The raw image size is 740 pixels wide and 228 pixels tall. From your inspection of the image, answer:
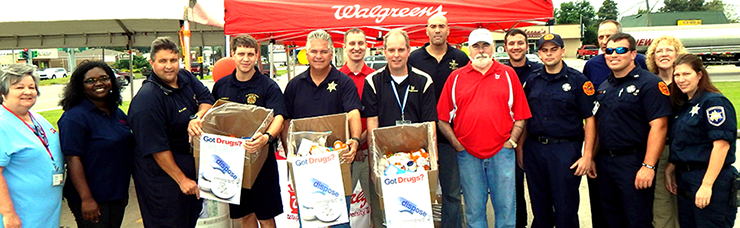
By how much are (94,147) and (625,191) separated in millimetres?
3759

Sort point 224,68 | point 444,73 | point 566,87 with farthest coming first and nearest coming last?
point 224,68 < point 444,73 < point 566,87

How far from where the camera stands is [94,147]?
9.78 feet

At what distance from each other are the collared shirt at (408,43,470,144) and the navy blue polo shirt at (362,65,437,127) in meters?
0.72

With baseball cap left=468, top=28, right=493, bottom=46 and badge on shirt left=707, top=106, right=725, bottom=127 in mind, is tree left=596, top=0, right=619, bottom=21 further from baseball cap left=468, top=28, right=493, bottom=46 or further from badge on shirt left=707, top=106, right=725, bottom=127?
badge on shirt left=707, top=106, right=725, bottom=127

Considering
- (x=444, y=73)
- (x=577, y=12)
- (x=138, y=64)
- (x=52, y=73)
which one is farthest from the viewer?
(x=577, y=12)

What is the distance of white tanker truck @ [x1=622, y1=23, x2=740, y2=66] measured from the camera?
78.4 feet

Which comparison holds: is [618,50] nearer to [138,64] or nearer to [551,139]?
[551,139]

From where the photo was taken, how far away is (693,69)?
313 cm

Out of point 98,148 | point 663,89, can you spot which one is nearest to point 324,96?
point 98,148

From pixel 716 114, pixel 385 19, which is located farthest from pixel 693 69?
pixel 385 19

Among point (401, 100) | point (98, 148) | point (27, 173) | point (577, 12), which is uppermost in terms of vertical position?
point (577, 12)

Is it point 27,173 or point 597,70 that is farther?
point 597,70

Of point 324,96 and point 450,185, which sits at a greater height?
point 324,96

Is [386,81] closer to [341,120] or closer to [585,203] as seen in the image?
[341,120]
